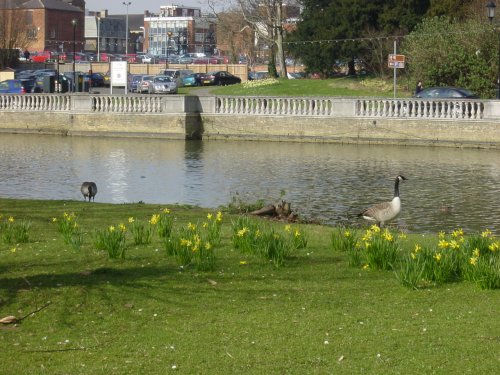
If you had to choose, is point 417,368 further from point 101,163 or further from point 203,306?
point 101,163

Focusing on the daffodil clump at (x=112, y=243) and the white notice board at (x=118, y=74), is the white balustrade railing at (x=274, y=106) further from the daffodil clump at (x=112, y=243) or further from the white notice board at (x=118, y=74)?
the daffodil clump at (x=112, y=243)

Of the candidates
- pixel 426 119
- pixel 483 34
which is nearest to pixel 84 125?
pixel 426 119

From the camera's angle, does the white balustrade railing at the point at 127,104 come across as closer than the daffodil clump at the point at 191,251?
No

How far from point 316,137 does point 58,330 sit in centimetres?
3301

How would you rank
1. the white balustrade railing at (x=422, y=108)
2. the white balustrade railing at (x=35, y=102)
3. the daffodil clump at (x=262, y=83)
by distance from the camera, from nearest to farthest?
the white balustrade railing at (x=422, y=108), the white balustrade railing at (x=35, y=102), the daffodil clump at (x=262, y=83)

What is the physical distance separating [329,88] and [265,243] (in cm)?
4966

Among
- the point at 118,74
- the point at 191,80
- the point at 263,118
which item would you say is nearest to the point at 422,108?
the point at 263,118

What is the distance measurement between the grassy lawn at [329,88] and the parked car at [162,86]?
3.63 m

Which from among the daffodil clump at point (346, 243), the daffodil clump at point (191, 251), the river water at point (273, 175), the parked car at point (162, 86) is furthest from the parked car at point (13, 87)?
the daffodil clump at point (191, 251)

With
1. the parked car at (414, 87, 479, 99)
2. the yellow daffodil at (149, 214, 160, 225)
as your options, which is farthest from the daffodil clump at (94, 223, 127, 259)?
the parked car at (414, 87, 479, 99)

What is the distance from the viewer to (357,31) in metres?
60.5

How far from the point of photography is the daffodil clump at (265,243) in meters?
11.7

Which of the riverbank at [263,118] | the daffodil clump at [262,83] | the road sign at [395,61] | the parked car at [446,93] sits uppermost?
the road sign at [395,61]

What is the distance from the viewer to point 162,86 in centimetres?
6844
